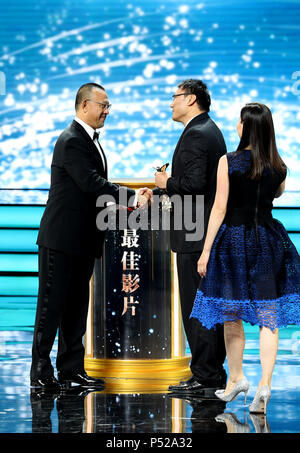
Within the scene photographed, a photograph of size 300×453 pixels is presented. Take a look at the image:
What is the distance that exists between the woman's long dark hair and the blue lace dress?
4 cm

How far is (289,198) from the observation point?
7.64 metres

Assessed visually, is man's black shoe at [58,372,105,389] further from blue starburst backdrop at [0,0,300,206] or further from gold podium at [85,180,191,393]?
blue starburst backdrop at [0,0,300,206]

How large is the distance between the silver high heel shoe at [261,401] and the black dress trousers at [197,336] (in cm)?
50

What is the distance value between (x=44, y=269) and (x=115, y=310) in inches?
19.1

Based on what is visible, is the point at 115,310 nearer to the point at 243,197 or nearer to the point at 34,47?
the point at 243,197

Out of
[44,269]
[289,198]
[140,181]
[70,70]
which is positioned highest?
[70,70]

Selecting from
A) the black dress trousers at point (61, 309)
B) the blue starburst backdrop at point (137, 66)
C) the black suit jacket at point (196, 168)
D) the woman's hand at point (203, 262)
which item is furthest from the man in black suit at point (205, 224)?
the blue starburst backdrop at point (137, 66)

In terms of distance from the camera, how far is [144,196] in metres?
4.19

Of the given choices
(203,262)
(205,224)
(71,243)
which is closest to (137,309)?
(71,243)

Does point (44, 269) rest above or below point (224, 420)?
above

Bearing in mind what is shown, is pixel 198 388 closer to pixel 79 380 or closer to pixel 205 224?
pixel 79 380

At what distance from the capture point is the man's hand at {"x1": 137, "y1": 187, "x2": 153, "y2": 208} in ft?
13.7

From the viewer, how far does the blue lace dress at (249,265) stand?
135 inches
